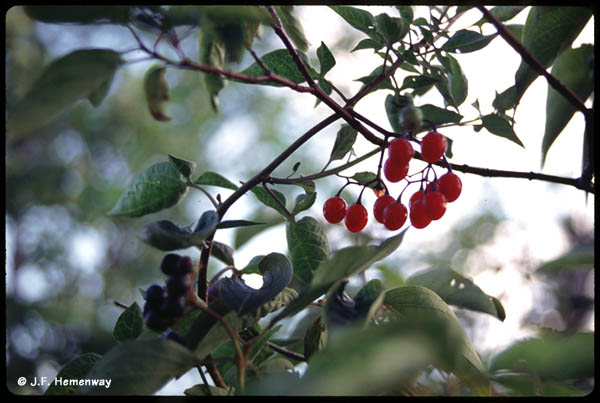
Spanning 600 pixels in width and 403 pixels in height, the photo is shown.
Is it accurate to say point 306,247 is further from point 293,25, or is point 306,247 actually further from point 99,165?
point 99,165

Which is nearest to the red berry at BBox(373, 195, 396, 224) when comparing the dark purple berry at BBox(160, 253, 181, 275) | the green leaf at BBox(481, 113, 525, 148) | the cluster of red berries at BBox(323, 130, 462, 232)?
the cluster of red berries at BBox(323, 130, 462, 232)

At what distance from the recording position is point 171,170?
1.35ft

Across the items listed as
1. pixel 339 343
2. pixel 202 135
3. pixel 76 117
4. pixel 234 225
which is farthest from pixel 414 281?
pixel 76 117

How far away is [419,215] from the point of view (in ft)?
1.51

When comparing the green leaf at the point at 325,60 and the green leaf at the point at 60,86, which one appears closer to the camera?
the green leaf at the point at 60,86

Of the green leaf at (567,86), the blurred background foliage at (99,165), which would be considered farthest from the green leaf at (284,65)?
the blurred background foliage at (99,165)

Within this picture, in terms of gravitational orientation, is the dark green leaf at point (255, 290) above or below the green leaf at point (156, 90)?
below

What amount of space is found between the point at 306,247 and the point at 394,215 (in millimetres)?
91

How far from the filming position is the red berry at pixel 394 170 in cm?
42

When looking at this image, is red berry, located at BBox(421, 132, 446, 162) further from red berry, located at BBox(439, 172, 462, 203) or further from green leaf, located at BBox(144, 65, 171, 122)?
green leaf, located at BBox(144, 65, 171, 122)

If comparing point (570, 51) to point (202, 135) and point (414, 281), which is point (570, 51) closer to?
point (414, 281)

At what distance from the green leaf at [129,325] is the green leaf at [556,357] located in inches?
11.8

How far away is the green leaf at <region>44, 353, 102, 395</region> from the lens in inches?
16.2

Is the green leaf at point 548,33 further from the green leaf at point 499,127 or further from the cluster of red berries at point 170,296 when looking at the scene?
the cluster of red berries at point 170,296
